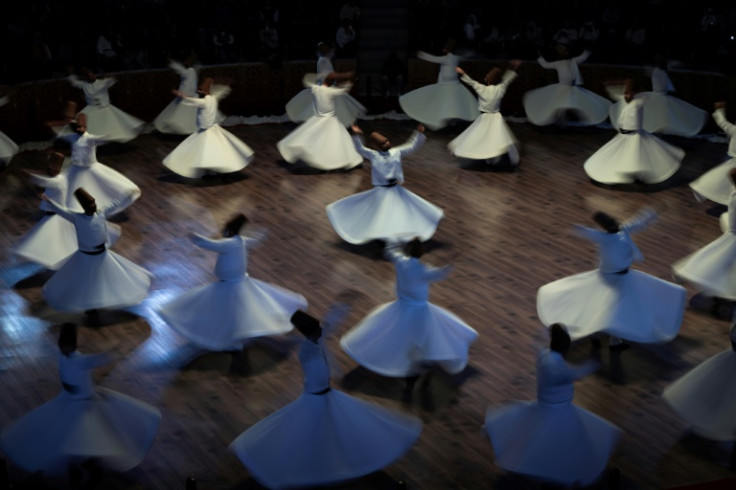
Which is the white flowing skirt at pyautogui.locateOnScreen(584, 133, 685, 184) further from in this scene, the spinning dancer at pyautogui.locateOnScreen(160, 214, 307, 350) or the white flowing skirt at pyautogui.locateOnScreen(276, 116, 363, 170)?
the spinning dancer at pyautogui.locateOnScreen(160, 214, 307, 350)

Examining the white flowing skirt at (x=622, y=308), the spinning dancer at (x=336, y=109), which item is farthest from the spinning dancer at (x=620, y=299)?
the spinning dancer at (x=336, y=109)

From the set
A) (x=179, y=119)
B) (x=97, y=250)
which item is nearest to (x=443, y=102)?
(x=179, y=119)

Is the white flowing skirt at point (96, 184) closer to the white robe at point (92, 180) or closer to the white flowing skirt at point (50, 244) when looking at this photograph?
the white robe at point (92, 180)

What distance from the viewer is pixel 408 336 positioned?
23.9 ft

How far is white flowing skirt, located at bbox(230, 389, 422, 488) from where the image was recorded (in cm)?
593

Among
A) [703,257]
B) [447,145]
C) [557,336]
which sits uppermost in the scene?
[557,336]

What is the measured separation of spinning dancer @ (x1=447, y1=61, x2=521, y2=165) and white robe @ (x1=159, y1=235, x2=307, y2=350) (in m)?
5.63

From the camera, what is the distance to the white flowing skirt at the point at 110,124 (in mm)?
13625

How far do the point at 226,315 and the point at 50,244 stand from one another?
8.65ft

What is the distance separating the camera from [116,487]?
6.32 m

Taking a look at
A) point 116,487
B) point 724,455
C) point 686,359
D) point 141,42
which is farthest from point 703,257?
point 141,42

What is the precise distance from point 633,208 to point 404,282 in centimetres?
529

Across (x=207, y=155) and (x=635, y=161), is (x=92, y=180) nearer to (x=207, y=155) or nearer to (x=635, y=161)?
(x=207, y=155)

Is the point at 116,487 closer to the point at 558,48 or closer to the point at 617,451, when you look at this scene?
the point at 617,451
